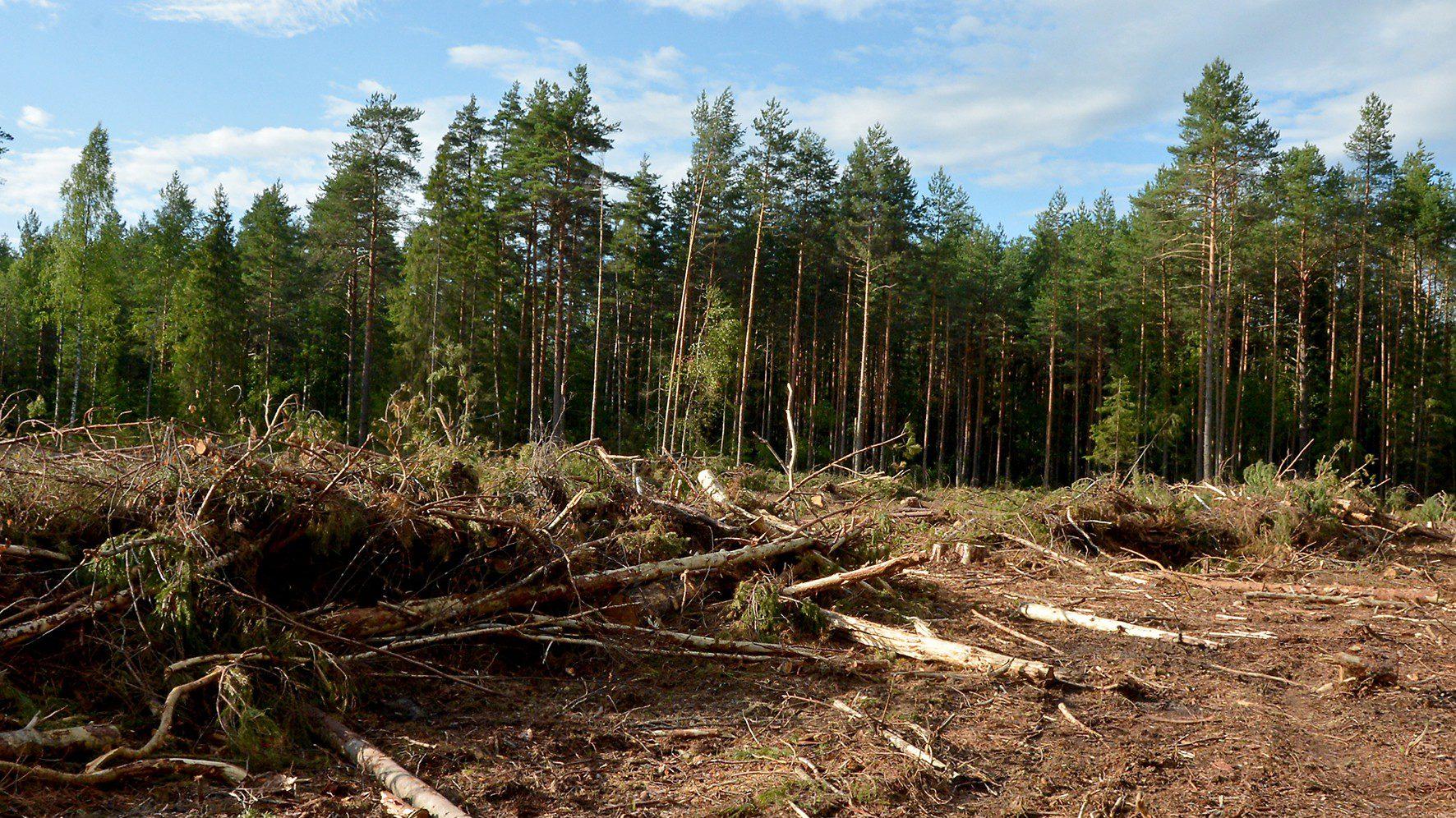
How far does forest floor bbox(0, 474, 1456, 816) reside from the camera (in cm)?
365

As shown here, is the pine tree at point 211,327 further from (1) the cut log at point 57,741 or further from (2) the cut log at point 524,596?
(1) the cut log at point 57,741

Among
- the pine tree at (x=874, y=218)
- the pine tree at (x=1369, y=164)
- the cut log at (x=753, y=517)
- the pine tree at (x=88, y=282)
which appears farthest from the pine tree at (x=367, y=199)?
the pine tree at (x=1369, y=164)

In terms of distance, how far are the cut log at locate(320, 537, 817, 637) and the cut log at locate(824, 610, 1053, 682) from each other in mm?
962

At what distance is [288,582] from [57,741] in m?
1.75

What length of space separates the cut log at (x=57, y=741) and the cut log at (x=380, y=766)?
787mm

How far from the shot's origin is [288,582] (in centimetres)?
533

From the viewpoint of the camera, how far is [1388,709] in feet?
16.6

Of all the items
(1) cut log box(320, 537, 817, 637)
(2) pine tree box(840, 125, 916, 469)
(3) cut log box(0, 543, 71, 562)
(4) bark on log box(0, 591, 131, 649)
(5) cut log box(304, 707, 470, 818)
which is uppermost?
(2) pine tree box(840, 125, 916, 469)

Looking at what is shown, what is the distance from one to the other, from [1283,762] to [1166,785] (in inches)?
28.8

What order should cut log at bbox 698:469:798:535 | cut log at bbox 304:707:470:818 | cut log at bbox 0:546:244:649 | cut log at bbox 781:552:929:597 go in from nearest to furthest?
cut log at bbox 304:707:470:818 → cut log at bbox 0:546:244:649 → cut log at bbox 781:552:929:597 → cut log at bbox 698:469:798:535

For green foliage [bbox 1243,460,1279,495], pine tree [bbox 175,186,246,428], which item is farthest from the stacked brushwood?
pine tree [bbox 175,186,246,428]

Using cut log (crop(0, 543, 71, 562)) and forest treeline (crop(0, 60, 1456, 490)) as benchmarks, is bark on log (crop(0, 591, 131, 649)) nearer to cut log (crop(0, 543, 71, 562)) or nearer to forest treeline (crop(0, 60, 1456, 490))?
cut log (crop(0, 543, 71, 562))

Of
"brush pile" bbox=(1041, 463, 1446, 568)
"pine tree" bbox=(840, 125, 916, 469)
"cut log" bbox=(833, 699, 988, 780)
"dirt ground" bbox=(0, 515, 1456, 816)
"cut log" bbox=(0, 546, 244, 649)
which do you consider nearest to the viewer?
"dirt ground" bbox=(0, 515, 1456, 816)

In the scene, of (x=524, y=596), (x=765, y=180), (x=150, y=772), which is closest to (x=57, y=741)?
(x=150, y=772)
